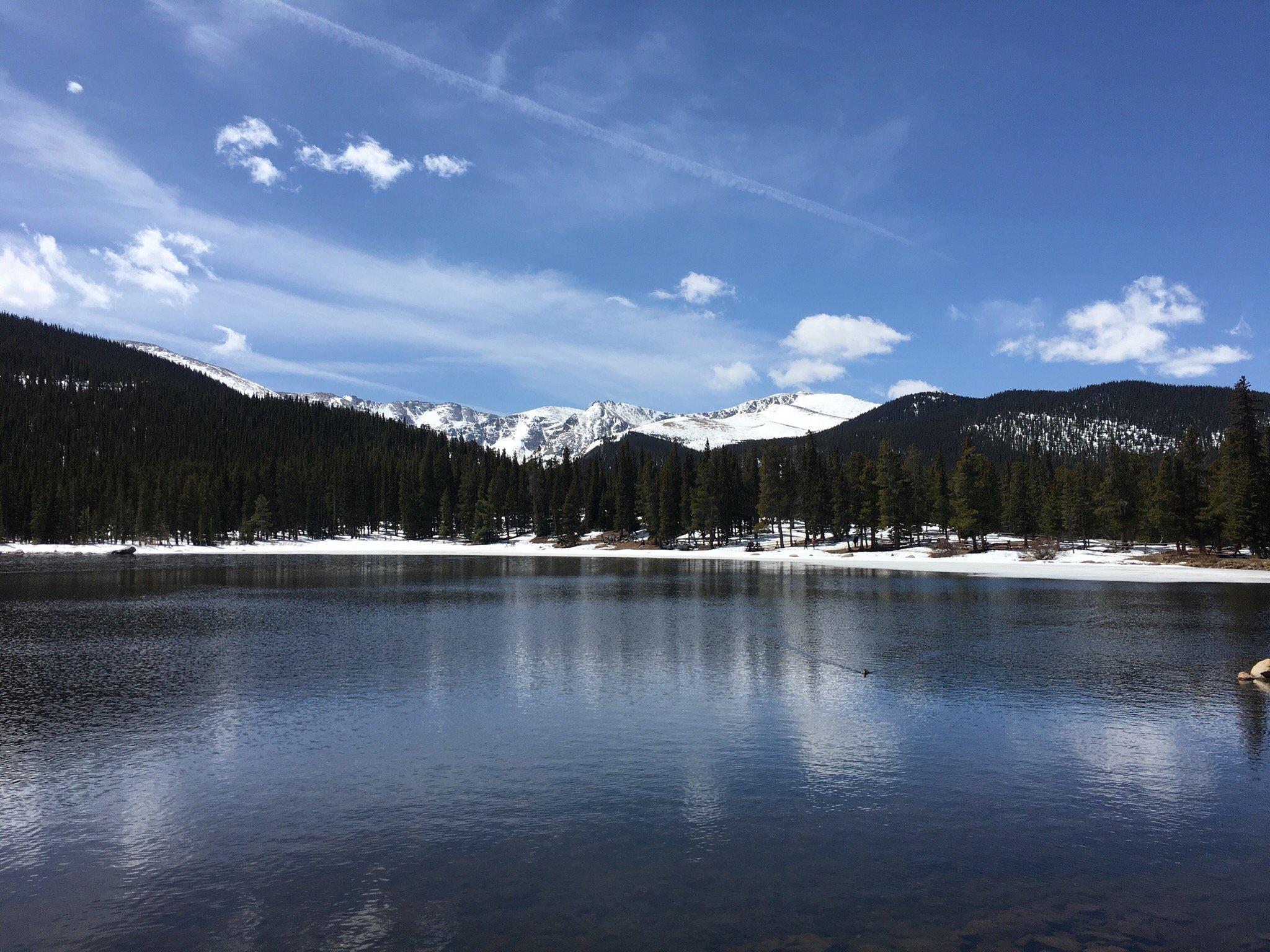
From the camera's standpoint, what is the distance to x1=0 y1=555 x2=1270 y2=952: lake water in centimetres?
1234

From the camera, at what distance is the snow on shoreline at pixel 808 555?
8888 centimetres

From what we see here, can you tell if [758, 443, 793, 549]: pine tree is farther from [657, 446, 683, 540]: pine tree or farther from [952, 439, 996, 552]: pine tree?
[952, 439, 996, 552]: pine tree

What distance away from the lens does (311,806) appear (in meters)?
17.2

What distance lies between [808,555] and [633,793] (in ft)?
377

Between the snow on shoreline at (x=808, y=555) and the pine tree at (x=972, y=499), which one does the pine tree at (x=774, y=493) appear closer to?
the snow on shoreline at (x=808, y=555)

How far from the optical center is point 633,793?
1798 centimetres

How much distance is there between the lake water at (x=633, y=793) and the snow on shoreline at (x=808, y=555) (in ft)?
170

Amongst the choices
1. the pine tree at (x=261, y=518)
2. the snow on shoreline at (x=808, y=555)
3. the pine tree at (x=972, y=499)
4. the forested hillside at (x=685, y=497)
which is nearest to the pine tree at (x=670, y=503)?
the forested hillside at (x=685, y=497)

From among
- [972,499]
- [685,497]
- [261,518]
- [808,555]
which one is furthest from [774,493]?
[261,518]

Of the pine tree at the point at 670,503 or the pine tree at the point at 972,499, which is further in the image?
the pine tree at the point at 670,503

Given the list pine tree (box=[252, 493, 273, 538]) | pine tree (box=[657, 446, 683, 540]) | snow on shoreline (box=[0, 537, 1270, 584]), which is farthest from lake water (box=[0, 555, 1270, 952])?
pine tree (box=[252, 493, 273, 538])

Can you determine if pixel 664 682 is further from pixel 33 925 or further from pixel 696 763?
pixel 33 925

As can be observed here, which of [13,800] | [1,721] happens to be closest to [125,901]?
[13,800]

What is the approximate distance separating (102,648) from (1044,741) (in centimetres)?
4010
